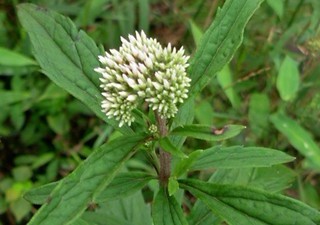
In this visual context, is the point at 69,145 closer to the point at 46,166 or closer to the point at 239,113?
the point at 46,166

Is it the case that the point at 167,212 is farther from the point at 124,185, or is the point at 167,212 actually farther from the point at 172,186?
the point at 124,185

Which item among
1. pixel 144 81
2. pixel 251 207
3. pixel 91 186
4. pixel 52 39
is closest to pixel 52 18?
pixel 52 39

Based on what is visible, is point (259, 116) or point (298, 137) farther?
point (259, 116)

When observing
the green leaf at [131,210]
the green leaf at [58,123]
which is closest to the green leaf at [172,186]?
the green leaf at [131,210]

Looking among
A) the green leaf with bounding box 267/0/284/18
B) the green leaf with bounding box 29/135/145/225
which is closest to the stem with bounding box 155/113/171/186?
the green leaf with bounding box 29/135/145/225

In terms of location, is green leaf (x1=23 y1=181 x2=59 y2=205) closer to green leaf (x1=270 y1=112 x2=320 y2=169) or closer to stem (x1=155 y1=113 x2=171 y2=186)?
stem (x1=155 y1=113 x2=171 y2=186)

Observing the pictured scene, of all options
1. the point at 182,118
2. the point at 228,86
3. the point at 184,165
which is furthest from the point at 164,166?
the point at 228,86

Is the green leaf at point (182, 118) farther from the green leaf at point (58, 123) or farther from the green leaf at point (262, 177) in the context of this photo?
the green leaf at point (58, 123)
